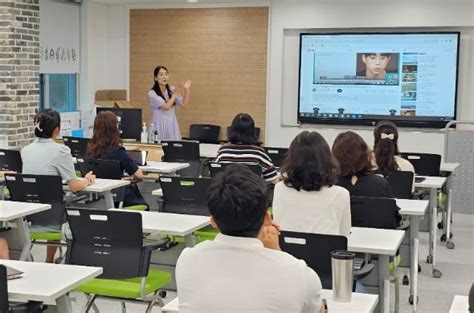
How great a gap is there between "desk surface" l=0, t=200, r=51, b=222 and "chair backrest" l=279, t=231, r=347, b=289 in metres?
1.79

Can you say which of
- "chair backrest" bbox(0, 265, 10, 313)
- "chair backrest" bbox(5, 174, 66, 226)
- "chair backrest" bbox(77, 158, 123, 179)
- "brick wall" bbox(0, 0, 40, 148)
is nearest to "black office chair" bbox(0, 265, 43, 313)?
"chair backrest" bbox(0, 265, 10, 313)

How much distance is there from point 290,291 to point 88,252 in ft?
6.73

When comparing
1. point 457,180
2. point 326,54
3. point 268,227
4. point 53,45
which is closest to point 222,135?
point 326,54

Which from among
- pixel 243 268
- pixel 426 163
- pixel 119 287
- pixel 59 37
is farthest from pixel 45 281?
pixel 59 37

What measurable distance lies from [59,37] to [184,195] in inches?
232

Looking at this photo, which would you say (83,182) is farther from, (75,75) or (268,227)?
(75,75)

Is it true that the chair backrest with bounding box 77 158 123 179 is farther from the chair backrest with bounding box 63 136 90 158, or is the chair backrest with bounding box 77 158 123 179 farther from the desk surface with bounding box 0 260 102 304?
the desk surface with bounding box 0 260 102 304

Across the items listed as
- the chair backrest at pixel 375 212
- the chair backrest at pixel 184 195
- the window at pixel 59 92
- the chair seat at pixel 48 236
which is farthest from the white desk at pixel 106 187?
the window at pixel 59 92

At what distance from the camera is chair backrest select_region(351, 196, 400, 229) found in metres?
4.26

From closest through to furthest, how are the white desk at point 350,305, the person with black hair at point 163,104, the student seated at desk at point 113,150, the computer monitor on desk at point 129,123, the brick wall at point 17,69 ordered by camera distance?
the white desk at point 350,305, the student seated at desk at point 113,150, the computer monitor on desk at point 129,123, the brick wall at point 17,69, the person with black hair at point 163,104

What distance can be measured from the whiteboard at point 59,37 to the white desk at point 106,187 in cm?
461

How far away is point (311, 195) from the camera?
365 cm

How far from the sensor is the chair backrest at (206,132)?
34.6 feet

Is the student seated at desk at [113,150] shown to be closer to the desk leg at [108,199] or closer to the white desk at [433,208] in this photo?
the desk leg at [108,199]
